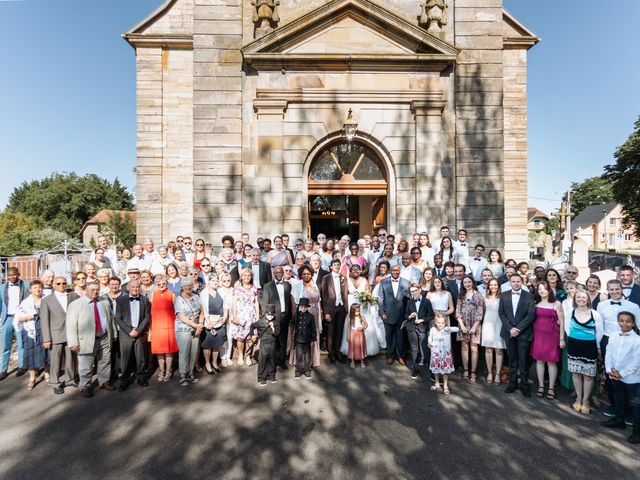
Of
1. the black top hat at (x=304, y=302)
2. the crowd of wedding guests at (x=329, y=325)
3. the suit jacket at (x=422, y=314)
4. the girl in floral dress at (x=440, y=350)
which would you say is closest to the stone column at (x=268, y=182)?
the crowd of wedding guests at (x=329, y=325)

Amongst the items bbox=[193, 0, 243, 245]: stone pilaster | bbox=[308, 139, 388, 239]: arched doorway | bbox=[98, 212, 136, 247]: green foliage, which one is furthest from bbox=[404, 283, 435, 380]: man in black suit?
bbox=[98, 212, 136, 247]: green foliage

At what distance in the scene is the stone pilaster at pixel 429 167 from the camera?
10.2 m

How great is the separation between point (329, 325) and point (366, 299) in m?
0.86

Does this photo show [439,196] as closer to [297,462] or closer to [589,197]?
[297,462]

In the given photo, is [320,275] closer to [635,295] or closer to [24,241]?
[635,295]

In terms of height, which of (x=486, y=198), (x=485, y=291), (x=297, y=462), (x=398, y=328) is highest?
(x=486, y=198)

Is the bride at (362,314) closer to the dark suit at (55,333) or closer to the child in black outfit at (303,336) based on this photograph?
the child in black outfit at (303,336)

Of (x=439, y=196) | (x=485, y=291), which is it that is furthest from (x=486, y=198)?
(x=485, y=291)

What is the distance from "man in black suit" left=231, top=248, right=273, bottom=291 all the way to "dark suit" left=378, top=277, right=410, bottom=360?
2.33 metres

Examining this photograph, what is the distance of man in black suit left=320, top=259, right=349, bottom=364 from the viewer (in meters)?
6.70

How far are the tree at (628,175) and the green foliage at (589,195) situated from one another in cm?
5641

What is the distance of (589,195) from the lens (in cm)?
8156

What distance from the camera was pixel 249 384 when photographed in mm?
5828

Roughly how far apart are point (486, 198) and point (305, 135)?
5.63 m
